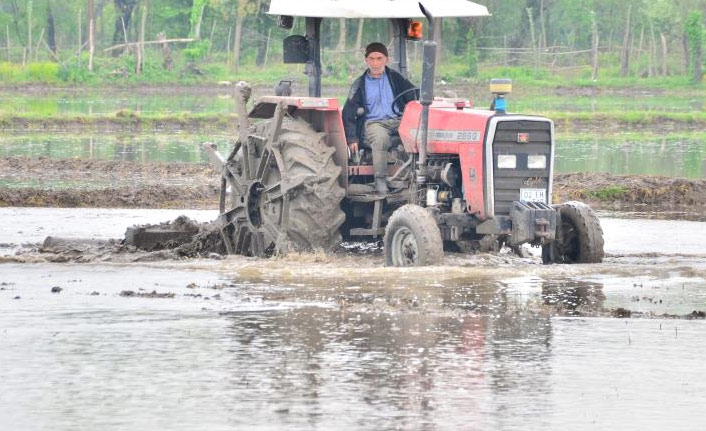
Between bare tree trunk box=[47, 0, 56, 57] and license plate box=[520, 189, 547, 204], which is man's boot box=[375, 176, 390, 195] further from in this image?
bare tree trunk box=[47, 0, 56, 57]

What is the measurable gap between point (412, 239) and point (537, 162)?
1419 mm

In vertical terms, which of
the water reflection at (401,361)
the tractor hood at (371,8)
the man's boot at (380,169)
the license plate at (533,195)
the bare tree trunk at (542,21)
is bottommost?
the water reflection at (401,361)

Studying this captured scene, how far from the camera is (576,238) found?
1401 cm

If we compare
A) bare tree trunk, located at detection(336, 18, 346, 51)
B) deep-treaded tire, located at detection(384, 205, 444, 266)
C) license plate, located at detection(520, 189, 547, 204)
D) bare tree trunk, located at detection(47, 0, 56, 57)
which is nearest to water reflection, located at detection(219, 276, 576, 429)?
deep-treaded tire, located at detection(384, 205, 444, 266)

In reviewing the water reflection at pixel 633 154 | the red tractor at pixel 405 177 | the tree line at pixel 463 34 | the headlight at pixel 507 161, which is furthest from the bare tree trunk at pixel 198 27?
the headlight at pixel 507 161

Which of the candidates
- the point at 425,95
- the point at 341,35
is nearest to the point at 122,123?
the point at 341,35

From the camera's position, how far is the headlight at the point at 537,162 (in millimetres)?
13664

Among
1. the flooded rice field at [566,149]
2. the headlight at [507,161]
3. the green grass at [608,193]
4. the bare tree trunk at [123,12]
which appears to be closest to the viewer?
the headlight at [507,161]

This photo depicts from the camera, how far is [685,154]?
1204 inches

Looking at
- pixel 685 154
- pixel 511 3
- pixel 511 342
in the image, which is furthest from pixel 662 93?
pixel 511 342

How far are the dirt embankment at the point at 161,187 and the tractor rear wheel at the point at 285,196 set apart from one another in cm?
530

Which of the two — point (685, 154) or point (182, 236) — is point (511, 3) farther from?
point (182, 236)

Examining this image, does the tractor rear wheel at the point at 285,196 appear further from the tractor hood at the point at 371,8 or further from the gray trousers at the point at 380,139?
the tractor hood at the point at 371,8

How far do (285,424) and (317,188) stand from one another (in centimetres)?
639
